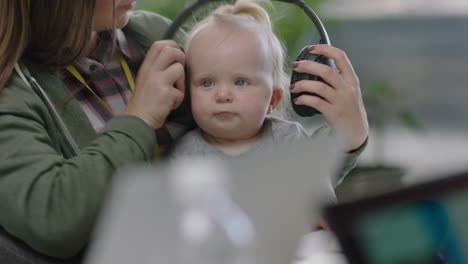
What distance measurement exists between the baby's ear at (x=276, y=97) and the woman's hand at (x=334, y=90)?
170mm

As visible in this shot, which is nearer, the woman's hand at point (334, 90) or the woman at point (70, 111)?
the woman at point (70, 111)

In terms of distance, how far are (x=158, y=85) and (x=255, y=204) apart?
0.66 metres

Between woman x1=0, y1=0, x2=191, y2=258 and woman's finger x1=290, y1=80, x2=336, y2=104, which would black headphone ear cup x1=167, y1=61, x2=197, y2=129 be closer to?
woman x1=0, y1=0, x2=191, y2=258

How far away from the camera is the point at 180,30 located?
1461 millimetres

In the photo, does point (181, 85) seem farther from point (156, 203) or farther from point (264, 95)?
point (156, 203)

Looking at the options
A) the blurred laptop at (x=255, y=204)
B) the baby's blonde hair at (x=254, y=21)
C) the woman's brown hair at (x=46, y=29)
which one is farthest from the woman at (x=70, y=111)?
the blurred laptop at (x=255, y=204)

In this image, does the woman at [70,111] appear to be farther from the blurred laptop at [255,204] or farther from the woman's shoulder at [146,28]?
the blurred laptop at [255,204]

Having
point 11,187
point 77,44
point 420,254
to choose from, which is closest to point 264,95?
point 77,44

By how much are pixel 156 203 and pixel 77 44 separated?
744 millimetres

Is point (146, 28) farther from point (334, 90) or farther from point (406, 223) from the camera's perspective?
point (406, 223)

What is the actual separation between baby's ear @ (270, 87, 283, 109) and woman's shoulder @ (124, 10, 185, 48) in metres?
0.23

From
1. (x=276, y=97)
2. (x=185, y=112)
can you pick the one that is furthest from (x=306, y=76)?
(x=185, y=112)

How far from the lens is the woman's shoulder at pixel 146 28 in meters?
1.46

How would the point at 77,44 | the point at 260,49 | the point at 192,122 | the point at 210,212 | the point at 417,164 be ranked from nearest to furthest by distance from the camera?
the point at 210,212 < the point at 77,44 < the point at 260,49 < the point at 192,122 < the point at 417,164
